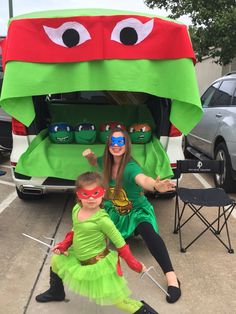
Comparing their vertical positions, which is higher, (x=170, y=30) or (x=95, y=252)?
(x=170, y=30)

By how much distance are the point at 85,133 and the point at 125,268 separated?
170 cm

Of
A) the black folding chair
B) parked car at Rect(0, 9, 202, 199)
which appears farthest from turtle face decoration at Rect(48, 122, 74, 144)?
the black folding chair

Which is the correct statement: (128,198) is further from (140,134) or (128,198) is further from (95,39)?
(95,39)

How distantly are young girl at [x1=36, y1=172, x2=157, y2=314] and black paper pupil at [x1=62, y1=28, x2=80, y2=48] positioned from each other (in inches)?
57.5

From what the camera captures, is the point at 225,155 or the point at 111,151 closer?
the point at 111,151

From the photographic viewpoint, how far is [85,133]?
488 centimetres

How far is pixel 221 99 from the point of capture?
682cm

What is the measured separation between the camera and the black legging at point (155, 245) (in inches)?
137

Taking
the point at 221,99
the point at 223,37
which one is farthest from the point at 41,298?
the point at 223,37

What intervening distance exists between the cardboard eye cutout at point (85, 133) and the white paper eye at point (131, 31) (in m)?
1.29

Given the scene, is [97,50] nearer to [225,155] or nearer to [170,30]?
[170,30]

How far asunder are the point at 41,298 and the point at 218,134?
13.1 feet

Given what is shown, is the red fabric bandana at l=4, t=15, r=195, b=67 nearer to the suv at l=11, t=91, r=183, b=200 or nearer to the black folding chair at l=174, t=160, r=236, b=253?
the suv at l=11, t=91, r=183, b=200

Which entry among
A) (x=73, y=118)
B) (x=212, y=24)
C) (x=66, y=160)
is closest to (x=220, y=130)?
(x=73, y=118)
